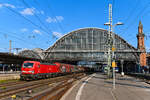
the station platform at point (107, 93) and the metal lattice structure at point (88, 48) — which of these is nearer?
the station platform at point (107, 93)

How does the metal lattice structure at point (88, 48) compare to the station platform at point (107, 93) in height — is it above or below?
above

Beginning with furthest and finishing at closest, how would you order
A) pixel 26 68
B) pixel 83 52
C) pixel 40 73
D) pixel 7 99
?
1. pixel 83 52
2. pixel 40 73
3. pixel 26 68
4. pixel 7 99

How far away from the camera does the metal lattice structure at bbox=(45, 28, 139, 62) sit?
9038 centimetres

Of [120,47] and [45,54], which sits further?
[45,54]

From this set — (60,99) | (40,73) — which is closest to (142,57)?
(40,73)

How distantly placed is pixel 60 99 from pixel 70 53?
8054 cm

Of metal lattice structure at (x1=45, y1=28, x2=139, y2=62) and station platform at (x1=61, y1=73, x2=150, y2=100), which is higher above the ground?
metal lattice structure at (x1=45, y1=28, x2=139, y2=62)

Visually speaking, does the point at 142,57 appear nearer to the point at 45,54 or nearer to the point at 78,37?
the point at 78,37

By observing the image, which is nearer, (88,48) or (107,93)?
(107,93)

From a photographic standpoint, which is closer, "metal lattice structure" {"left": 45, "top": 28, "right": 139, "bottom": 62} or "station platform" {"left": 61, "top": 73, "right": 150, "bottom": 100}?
"station platform" {"left": 61, "top": 73, "right": 150, "bottom": 100}

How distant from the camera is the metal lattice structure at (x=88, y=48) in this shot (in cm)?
9038

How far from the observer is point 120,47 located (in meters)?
91.8

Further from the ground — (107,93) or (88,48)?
(88,48)

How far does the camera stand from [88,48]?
91812 mm
